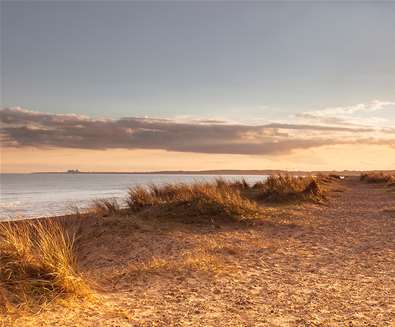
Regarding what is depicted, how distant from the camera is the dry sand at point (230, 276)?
4582 mm

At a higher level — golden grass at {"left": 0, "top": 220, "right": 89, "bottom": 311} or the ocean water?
golden grass at {"left": 0, "top": 220, "right": 89, "bottom": 311}

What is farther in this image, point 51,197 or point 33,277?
point 51,197

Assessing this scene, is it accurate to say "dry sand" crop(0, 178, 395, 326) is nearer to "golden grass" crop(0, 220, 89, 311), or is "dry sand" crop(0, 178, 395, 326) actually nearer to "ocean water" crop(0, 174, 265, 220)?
"golden grass" crop(0, 220, 89, 311)

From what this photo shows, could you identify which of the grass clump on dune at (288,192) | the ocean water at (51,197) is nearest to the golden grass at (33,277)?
the ocean water at (51,197)

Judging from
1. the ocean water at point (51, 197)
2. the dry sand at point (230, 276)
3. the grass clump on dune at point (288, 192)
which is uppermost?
the grass clump on dune at point (288, 192)

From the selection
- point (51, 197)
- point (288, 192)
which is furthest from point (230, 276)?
point (51, 197)

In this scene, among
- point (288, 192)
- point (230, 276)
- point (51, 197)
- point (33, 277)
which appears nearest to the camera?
point (33, 277)

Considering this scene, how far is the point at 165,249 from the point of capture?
8031 millimetres

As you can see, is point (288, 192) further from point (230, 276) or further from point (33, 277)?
point (33, 277)

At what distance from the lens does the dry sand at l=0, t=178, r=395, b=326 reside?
4582mm

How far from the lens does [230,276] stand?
6.23 meters

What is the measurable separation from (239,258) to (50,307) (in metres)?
3.56

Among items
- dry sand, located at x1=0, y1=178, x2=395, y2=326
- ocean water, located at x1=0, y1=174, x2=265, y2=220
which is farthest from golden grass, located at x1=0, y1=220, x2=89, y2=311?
ocean water, located at x1=0, y1=174, x2=265, y2=220

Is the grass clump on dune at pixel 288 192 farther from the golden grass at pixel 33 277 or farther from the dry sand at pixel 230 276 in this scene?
the golden grass at pixel 33 277
